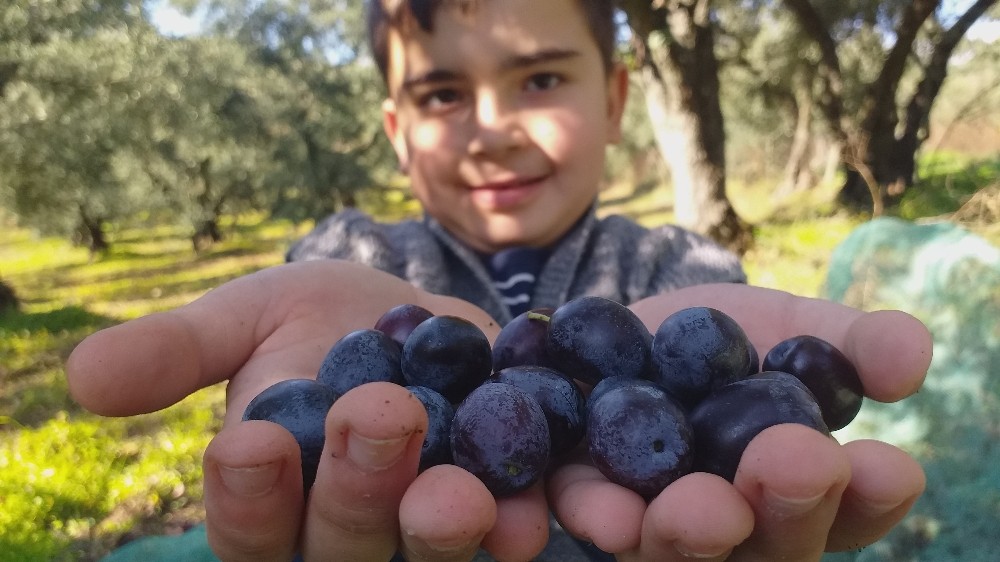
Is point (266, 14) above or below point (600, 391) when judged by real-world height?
above

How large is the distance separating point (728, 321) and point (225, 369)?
924mm

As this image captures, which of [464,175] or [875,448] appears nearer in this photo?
[875,448]

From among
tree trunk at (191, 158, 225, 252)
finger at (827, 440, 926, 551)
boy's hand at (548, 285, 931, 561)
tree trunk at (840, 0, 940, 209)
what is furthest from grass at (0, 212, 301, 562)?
tree trunk at (191, 158, 225, 252)

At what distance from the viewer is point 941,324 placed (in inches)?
94.6

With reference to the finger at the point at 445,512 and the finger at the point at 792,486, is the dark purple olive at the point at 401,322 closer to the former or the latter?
the finger at the point at 445,512

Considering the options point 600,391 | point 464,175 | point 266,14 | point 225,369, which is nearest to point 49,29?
point 464,175

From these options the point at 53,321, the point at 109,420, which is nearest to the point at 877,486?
the point at 109,420

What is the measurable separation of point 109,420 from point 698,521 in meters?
4.27

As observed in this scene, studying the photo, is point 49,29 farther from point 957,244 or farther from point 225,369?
point 957,244

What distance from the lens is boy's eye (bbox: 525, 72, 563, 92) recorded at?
2043 mm

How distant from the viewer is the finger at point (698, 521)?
0.79 metres

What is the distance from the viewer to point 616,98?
2543mm

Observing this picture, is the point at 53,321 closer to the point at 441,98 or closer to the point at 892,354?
the point at 441,98

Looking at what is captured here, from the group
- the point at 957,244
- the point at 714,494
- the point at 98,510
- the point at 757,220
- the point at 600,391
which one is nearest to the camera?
the point at 714,494
